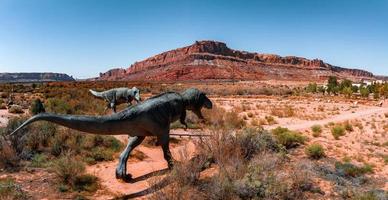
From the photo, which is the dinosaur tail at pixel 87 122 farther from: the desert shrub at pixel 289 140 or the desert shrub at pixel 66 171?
the desert shrub at pixel 289 140

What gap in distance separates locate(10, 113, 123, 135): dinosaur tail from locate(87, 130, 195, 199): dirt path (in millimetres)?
1211

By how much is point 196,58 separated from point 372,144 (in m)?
151

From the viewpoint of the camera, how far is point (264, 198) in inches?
244

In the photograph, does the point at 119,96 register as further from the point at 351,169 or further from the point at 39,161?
the point at 351,169

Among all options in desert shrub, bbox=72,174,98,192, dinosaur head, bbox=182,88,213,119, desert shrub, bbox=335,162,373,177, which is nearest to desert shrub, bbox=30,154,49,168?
desert shrub, bbox=72,174,98,192

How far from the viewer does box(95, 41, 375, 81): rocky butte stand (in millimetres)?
→ 137875

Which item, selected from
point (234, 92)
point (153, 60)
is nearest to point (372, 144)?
point (234, 92)

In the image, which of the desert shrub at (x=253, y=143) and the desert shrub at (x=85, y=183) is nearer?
the desert shrub at (x=85, y=183)

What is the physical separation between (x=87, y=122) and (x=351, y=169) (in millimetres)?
6118

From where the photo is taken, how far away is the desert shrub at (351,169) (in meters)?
8.23

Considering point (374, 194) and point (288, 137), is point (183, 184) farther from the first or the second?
point (288, 137)

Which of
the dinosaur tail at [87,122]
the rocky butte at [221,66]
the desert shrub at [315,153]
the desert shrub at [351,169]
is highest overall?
the rocky butte at [221,66]

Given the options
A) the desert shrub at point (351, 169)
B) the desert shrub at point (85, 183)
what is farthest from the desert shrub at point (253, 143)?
the desert shrub at point (85, 183)

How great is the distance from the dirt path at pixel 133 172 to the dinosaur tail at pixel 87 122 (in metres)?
1.21
